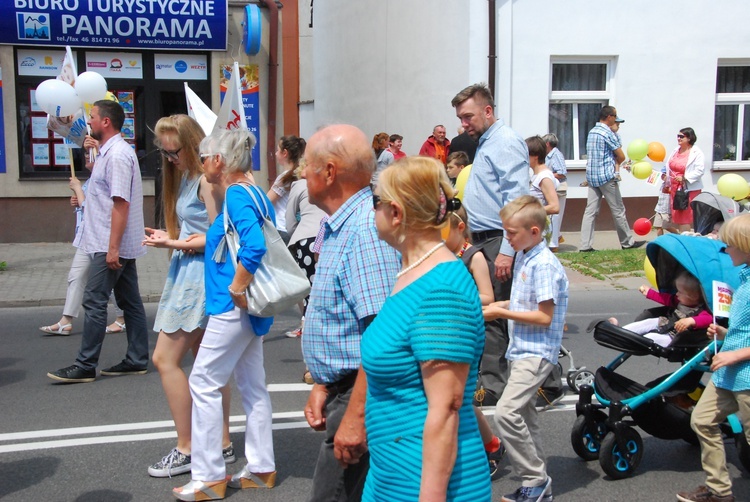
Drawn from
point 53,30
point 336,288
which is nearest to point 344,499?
point 336,288

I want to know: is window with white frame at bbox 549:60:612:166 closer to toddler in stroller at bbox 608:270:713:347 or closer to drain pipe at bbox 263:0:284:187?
drain pipe at bbox 263:0:284:187

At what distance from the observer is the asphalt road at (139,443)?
450cm

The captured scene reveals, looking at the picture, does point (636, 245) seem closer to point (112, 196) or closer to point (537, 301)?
point (112, 196)

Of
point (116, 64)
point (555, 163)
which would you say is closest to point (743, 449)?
point (555, 163)

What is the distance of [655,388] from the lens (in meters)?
4.61

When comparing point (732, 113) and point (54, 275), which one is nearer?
point (54, 275)

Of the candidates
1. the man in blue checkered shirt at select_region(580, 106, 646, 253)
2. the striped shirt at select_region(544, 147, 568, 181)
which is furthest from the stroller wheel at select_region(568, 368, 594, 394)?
the striped shirt at select_region(544, 147, 568, 181)

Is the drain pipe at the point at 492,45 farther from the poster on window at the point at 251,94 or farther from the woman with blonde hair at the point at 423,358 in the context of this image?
the woman with blonde hair at the point at 423,358

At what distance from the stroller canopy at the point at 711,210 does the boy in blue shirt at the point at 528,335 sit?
1.49 m

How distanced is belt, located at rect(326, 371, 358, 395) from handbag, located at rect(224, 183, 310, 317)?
1.11 m

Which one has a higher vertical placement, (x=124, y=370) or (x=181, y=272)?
(x=181, y=272)

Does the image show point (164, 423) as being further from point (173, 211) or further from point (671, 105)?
point (671, 105)

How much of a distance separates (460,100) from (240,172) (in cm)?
177

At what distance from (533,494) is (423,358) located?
2154 millimetres
